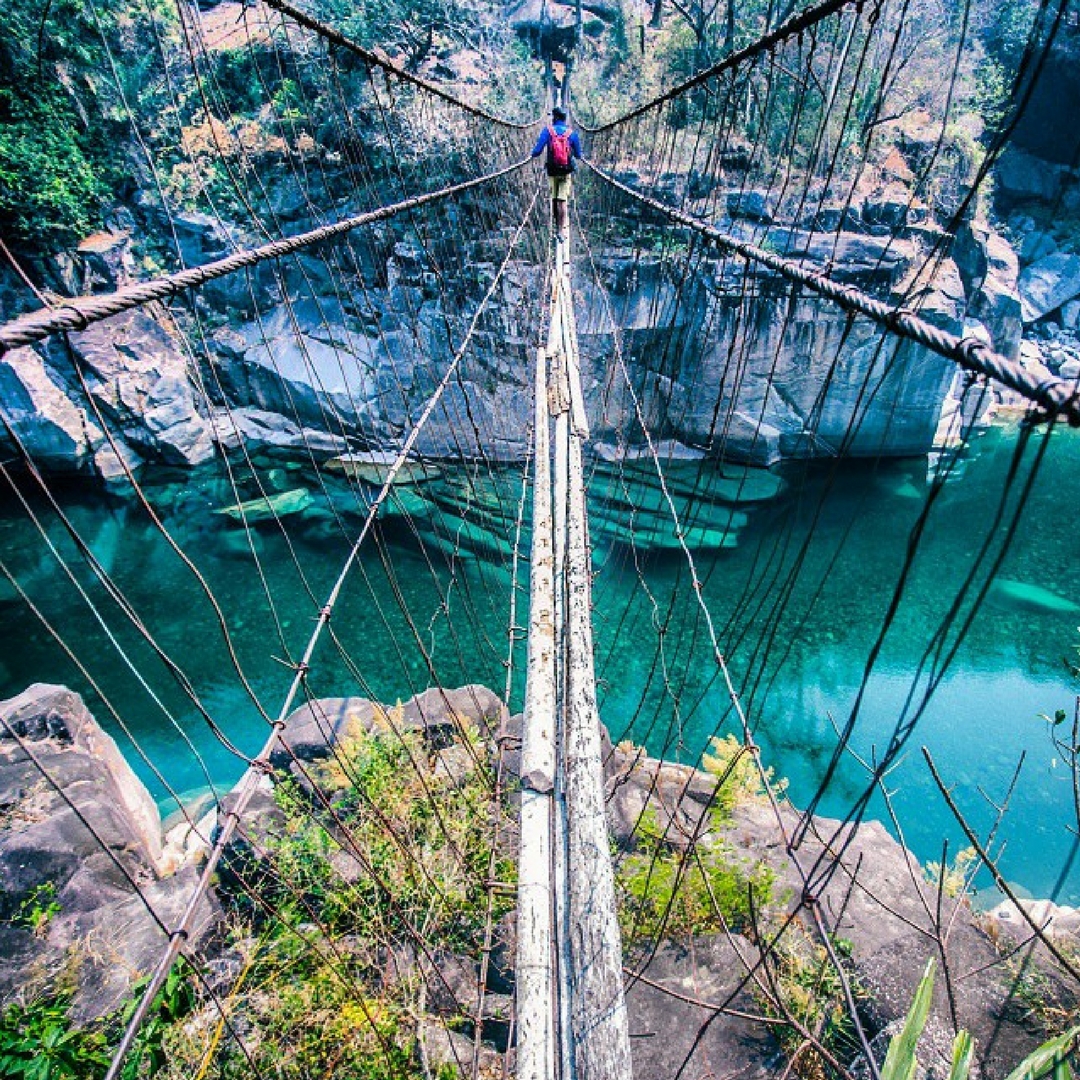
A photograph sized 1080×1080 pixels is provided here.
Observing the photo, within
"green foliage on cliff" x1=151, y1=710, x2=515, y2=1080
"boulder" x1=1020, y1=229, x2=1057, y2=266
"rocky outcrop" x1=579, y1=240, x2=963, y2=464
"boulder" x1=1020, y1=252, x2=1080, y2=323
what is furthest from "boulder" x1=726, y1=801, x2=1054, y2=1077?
"boulder" x1=1020, y1=229, x2=1057, y2=266

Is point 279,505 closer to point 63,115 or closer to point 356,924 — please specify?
point 63,115

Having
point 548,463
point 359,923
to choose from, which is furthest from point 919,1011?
point 359,923

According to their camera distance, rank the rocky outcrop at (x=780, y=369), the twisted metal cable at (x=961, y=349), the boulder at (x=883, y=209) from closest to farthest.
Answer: the twisted metal cable at (x=961, y=349)
the boulder at (x=883, y=209)
the rocky outcrop at (x=780, y=369)

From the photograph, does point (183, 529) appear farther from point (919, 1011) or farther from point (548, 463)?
point (919, 1011)

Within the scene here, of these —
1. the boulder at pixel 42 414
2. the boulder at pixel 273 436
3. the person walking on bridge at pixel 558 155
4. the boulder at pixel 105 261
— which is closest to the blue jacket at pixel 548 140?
the person walking on bridge at pixel 558 155

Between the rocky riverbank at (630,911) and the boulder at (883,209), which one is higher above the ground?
the boulder at (883,209)

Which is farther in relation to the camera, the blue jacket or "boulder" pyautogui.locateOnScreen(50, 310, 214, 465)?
"boulder" pyautogui.locateOnScreen(50, 310, 214, 465)

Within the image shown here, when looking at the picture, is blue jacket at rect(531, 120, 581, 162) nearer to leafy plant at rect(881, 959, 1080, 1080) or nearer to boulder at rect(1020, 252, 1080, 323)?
leafy plant at rect(881, 959, 1080, 1080)

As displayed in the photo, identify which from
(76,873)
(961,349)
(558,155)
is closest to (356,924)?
(76,873)

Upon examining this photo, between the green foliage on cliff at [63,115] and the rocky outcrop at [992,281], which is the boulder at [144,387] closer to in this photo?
the green foliage on cliff at [63,115]
